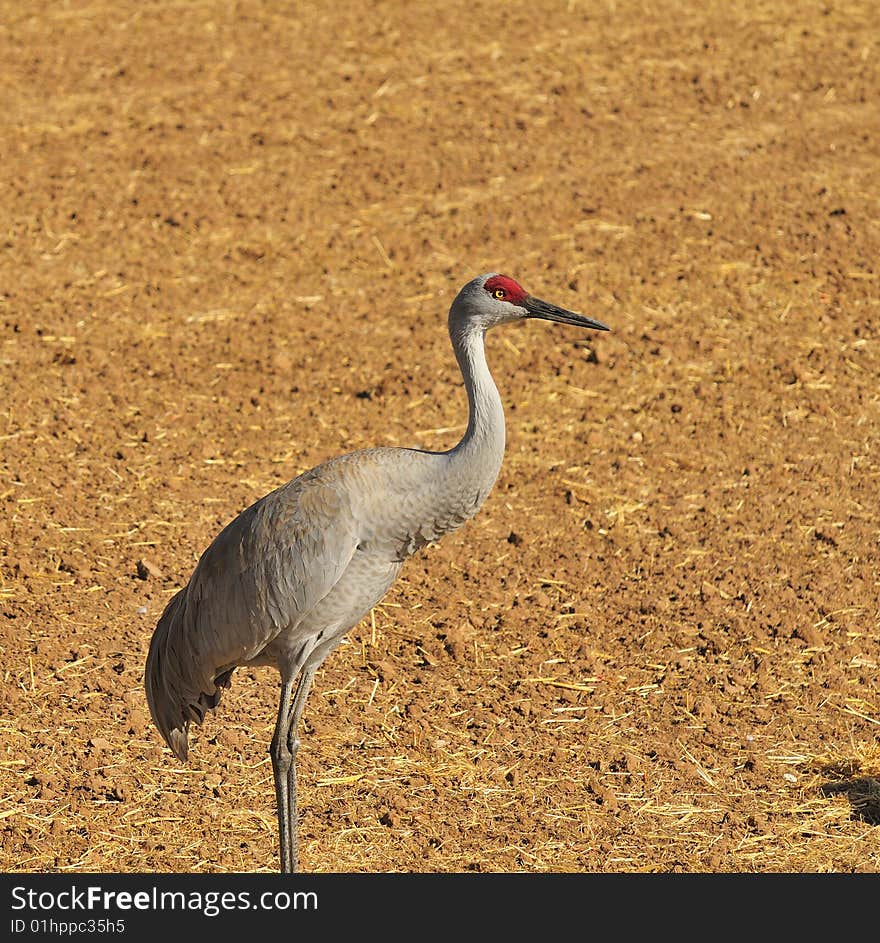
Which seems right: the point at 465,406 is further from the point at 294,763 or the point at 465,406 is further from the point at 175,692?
the point at 294,763

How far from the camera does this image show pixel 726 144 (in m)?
12.3

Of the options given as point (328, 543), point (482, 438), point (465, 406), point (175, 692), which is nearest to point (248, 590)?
point (328, 543)

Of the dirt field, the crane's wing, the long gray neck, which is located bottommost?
the dirt field

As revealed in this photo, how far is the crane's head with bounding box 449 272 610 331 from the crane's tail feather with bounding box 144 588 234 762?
1675 millimetres

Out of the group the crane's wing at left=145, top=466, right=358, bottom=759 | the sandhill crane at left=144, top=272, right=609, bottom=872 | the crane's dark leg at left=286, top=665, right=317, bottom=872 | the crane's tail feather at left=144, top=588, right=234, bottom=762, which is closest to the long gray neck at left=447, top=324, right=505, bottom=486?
the sandhill crane at left=144, top=272, right=609, bottom=872

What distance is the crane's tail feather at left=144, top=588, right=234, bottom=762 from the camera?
5.96 meters

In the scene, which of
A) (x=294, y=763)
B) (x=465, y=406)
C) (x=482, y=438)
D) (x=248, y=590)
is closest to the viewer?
(x=482, y=438)

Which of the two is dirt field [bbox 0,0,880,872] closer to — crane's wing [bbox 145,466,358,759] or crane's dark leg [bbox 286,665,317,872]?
crane's dark leg [bbox 286,665,317,872]

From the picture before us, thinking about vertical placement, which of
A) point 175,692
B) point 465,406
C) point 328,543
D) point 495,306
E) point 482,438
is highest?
point 495,306

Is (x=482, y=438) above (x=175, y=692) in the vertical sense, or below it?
above

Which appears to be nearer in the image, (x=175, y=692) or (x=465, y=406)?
(x=175, y=692)

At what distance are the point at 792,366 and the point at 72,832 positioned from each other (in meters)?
5.78

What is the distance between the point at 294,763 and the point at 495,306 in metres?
1.97

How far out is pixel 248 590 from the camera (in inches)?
221
